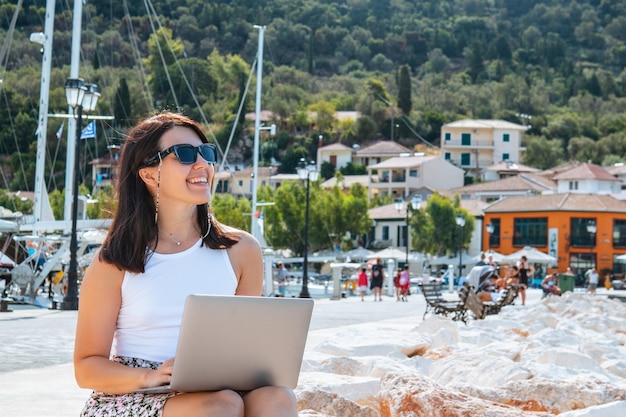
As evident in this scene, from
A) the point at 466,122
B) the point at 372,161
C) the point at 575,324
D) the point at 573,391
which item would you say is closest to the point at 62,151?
the point at 372,161

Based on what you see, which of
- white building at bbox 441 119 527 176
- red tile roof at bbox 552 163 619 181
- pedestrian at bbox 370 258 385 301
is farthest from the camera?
white building at bbox 441 119 527 176

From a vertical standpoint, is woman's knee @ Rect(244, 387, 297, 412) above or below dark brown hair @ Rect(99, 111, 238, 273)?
below

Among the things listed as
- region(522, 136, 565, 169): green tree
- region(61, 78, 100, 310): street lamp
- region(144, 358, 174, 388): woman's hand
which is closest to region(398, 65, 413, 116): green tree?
region(522, 136, 565, 169): green tree

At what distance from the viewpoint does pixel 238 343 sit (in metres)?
3.50

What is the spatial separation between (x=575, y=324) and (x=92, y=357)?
46.7 ft

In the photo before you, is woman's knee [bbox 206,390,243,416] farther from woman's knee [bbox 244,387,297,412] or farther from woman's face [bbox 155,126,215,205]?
woman's face [bbox 155,126,215,205]

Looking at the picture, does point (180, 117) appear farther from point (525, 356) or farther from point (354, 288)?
point (354, 288)

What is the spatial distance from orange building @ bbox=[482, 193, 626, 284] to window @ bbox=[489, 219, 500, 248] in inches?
56.2

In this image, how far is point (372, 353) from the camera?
10305 millimetres

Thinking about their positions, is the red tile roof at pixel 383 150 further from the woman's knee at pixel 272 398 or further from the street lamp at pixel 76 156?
the woman's knee at pixel 272 398

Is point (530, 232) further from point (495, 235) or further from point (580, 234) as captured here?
point (580, 234)

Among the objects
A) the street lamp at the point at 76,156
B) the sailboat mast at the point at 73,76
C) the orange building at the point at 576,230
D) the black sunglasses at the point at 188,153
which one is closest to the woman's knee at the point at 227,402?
the black sunglasses at the point at 188,153

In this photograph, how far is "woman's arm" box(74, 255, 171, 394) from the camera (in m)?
3.59

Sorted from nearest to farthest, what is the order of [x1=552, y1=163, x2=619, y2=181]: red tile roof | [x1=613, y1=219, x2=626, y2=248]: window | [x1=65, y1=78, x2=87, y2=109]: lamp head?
[x1=65, y1=78, x2=87, y2=109]: lamp head, [x1=613, y1=219, x2=626, y2=248]: window, [x1=552, y1=163, x2=619, y2=181]: red tile roof
